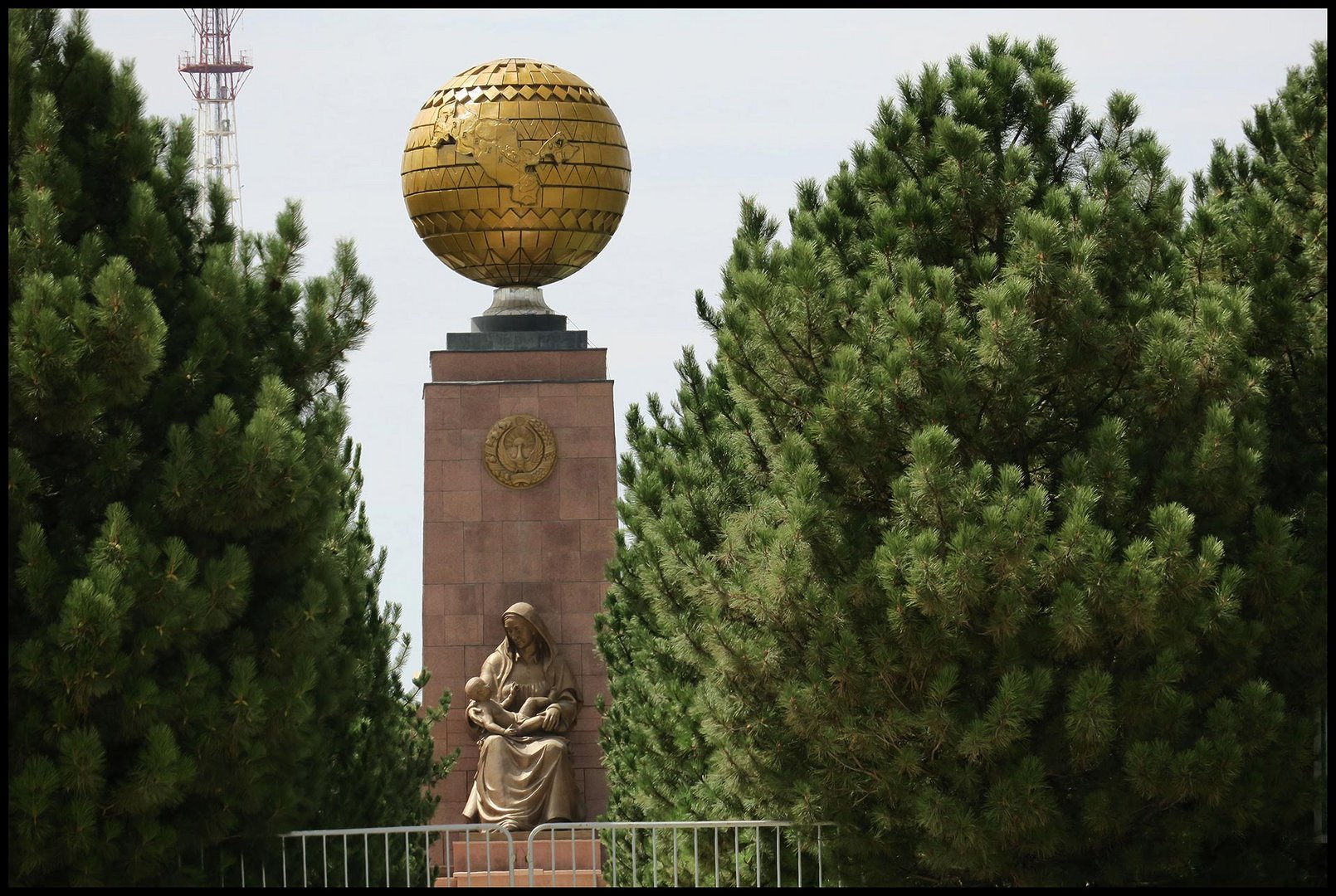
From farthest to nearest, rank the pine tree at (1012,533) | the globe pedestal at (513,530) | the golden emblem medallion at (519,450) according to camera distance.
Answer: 1. the golden emblem medallion at (519,450)
2. the globe pedestal at (513,530)
3. the pine tree at (1012,533)

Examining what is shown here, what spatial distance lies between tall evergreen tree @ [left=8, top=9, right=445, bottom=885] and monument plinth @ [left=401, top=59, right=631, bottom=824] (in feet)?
18.1

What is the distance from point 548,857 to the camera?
51.9ft

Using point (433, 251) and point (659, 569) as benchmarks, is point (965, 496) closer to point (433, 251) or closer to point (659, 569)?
point (659, 569)

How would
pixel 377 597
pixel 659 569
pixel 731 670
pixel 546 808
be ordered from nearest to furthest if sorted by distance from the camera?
pixel 731 670 < pixel 659 569 < pixel 377 597 < pixel 546 808

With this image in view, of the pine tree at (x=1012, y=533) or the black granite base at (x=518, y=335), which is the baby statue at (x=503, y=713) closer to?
the black granite base at (x=518, y=335)

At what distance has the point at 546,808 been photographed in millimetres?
15812

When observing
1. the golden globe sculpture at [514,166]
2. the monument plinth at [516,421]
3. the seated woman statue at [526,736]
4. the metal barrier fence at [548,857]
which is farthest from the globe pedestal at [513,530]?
the golden globe sculpture at [514,166]

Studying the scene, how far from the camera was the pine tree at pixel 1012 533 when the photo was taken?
9570mm

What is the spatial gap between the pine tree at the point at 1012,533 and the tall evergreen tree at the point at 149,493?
203 centimetres

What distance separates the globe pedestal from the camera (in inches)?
638

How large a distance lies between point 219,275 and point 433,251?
21.5ft

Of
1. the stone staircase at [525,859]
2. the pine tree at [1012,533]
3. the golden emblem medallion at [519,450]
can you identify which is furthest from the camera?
the golden emblem medallion at [519,450]

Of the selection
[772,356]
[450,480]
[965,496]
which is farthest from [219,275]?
[450,480]

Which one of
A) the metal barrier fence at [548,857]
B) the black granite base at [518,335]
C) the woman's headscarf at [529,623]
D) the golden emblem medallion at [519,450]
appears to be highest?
the black granite base at [518,335]
